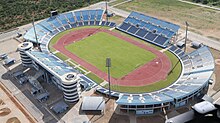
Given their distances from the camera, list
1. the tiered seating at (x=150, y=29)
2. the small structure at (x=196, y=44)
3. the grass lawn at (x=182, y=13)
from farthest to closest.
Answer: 1. the grass lawn at (x=182, y=13)
2. the tiered seating at (x=150, y=29)
3. the small structure at (x=196, y=44)

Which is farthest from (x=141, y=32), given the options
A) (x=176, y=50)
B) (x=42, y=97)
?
(x=42, y=97)

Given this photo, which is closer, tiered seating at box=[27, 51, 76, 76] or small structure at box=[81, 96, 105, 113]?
small structure at box=[81, 96, 105, 113]

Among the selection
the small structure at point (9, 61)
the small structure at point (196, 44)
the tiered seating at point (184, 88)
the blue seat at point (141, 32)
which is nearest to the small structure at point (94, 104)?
the tiered seating at point (184, 88)

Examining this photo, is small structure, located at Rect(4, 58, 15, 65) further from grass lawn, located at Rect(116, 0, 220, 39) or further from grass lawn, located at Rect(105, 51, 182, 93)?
grass lawn, located at Rect(116, 0, 220, 39)

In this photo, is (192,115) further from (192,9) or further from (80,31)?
(192,9)

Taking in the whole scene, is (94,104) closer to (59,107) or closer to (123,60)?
(59,107)

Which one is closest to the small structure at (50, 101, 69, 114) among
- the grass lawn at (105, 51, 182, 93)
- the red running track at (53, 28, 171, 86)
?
the grass lawn at (105, 51, 182, 93)

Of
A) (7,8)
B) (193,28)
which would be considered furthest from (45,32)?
(193,28)

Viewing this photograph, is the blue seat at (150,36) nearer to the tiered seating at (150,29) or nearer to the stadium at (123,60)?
the tiered seating at (150,29)
